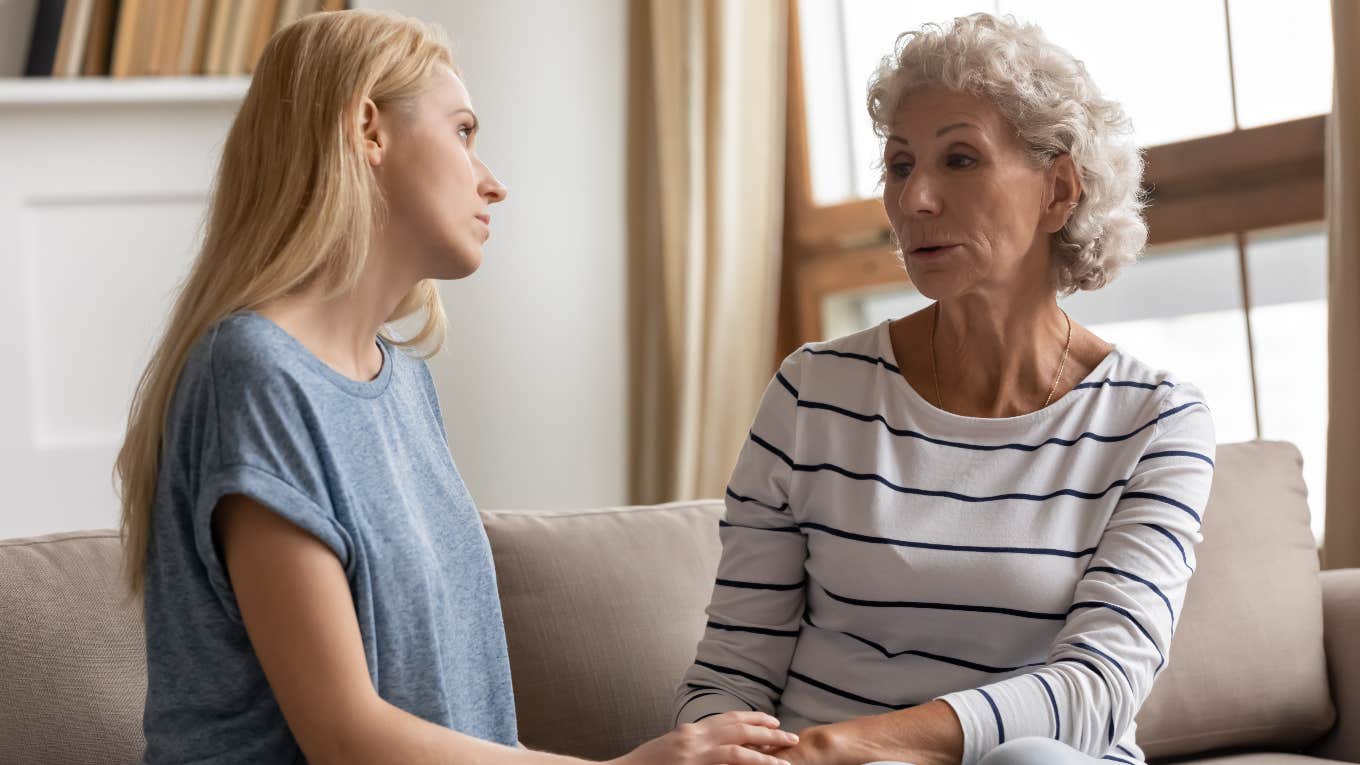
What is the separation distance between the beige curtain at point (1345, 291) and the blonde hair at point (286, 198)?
146 cm

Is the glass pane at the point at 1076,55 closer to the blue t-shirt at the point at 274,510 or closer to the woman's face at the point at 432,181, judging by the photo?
the woman's face at the point at 432,181

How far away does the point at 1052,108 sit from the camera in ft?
5.17

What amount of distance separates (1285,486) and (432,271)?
131 centimetres

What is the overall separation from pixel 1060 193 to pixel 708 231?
143 centimetres

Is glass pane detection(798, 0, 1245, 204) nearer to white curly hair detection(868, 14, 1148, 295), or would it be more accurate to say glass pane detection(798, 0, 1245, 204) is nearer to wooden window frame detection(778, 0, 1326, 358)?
wooden window frame detection(778, 0, 1326, 358)

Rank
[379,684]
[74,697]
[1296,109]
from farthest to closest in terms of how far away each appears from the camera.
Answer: [1296,109], [74,697], [379,684]

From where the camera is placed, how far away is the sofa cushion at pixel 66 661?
56.2 inches

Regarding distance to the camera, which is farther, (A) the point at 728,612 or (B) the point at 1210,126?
(B) the point at 1210,126

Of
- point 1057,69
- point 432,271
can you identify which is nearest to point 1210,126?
point 1057,69

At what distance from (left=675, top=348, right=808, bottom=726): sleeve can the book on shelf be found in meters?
1.57

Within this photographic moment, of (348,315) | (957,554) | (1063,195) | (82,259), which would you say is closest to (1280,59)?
(1063,195)

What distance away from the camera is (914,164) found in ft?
5.25

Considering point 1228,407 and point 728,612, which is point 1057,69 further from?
point 1228,407

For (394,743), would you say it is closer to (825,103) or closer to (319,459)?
(319,459)
